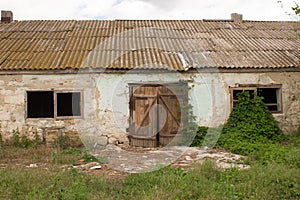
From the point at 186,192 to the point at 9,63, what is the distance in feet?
24.5

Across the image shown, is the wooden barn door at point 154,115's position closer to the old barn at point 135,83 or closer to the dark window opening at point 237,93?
the old barn at point 135,83

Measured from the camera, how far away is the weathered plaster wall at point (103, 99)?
9789 millimetres

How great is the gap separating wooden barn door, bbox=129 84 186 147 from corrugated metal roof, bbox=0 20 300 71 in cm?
79

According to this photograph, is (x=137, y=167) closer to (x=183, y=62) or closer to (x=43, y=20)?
(x=183, y=62)

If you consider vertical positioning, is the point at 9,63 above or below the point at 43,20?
below

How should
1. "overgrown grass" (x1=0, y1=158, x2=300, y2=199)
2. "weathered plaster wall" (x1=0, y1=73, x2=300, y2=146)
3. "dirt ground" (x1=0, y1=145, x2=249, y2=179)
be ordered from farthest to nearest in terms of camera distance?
"weathered plaster wall" (x1=0, y1=73, x2=300, y2=146), "dirt ground" (x1=0, y1=145, x2=249, y2=179), "overgrown grass" (x1=0, y1=158, x2=300, y2=199)

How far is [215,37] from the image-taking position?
12406 millimetres

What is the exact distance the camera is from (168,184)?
537 centimetres

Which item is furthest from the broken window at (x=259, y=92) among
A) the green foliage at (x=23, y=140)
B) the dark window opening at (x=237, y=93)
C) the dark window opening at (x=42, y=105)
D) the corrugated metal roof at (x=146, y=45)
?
the dark window opening at (x=42, y=105)

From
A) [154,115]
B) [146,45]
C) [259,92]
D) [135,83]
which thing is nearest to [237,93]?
[259,92]

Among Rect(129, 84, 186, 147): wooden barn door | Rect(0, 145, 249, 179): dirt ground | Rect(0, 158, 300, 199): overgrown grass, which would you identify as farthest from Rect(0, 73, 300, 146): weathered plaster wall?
Rect(0, 158, 300, 199): overgrown grass

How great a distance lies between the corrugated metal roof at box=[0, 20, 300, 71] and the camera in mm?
10148

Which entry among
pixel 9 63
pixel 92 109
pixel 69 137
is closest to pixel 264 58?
pixel 92 109

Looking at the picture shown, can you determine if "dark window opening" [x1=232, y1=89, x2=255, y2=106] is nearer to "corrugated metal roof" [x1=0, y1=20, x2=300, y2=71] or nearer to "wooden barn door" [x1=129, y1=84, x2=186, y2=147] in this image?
"corrugated metal roof" [x1=0, y1=20, x2=300, y2=71]
